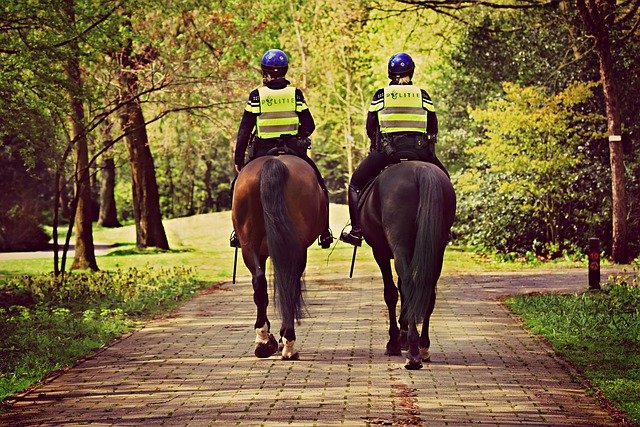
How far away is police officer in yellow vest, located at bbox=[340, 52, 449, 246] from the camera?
12438mm

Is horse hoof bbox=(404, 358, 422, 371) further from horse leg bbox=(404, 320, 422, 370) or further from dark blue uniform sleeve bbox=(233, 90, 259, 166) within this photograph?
dark blue uniform sleeve bbox=(233, 90, 259, 166)

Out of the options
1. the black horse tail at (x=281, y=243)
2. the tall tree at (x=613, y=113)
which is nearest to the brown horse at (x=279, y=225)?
the black horse tail at (x=281, y=243)

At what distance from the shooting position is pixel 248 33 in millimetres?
32719

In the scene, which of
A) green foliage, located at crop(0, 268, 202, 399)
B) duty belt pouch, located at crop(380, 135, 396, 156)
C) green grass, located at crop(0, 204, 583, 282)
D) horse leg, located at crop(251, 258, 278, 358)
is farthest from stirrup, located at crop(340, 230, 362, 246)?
green grass, located at crop(0, 204, 583, 282)

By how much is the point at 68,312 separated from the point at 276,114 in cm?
588

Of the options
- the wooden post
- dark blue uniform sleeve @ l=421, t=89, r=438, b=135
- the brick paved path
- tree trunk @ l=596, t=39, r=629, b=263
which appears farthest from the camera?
tree trunk @ l=596, t=39, r=629, b=263

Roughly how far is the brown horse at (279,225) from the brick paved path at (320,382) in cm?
44

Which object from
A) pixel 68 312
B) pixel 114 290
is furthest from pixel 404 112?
pixel 114 290

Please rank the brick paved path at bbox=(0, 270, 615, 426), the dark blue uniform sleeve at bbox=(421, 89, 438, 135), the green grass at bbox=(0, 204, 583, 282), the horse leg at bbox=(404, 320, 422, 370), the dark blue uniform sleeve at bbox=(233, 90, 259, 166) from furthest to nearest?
1. the green grass at bbox=(0, 204, 583, 282)
2. the dark blue uniform sleeve at bbox=(233, 90, 259, 166)
3. the dark blue uniform sleeve at bbox=(421, 89, 438, 135)
4. the horse leg at bbox=(404, 320, 422, 370)
5. the brick paved path at bbox=(0, 270, 615, 426)

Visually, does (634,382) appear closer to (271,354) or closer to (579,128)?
(271,354)

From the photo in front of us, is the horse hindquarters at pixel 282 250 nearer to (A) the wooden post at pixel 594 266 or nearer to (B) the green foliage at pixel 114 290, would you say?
(B) the green foliage at pixel 114 290

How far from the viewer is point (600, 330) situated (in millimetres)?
14891

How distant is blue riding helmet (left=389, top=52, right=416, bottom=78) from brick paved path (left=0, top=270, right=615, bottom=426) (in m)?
2.99

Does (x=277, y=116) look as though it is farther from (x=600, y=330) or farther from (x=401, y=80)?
(x=600, y=330)
